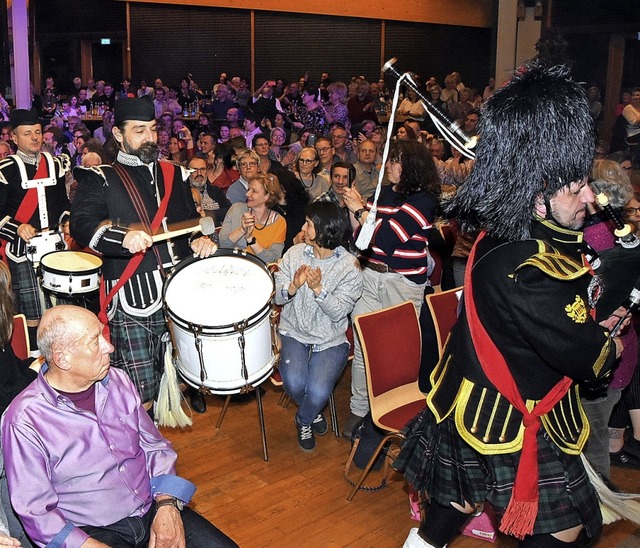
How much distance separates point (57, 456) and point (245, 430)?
2234 mm

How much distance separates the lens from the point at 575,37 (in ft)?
44.9

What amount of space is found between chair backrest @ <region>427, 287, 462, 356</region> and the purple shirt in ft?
5.70

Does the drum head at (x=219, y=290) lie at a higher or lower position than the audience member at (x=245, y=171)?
lower

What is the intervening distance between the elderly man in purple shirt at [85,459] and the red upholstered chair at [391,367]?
1.29 meters

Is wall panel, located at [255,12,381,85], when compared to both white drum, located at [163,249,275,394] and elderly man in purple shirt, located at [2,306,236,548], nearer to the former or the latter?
white drum, located at [163,249,275,394]

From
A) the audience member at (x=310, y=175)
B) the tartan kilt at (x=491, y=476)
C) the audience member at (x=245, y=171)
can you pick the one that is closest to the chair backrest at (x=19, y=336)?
the tartan kilt at (x=491, y=476)

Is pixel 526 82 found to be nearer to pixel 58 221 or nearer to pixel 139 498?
pixel 139 498

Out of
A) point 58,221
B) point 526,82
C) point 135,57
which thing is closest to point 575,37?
point 135,57

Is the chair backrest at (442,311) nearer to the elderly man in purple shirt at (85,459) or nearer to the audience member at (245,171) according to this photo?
the elderly man in purple shirt at (85,459)

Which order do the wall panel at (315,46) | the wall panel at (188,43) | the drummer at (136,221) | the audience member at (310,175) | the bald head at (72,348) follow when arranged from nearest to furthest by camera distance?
the bald head at (72,348) → the drummer at (136,221) → the audience member at (310,175) → the wall panel at (188,43) → the wall panel at (315,46)

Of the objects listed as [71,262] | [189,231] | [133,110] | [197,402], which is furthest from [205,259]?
[197,402]

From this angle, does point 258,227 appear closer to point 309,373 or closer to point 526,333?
point 309,373

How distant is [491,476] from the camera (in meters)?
2.59

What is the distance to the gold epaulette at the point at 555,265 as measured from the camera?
2.31 meters
